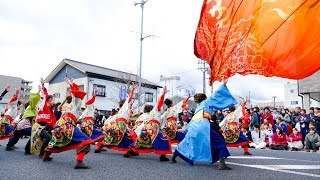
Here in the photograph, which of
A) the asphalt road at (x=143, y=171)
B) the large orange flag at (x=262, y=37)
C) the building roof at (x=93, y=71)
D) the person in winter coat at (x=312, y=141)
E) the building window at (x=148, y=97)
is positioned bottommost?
the asphalt road at (x=143, y=171)

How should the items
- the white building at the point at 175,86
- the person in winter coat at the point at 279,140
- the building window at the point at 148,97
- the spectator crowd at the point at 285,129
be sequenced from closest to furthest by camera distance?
the spectator crowd at the point at 285,129, the person in winter coat at the point at 279,140, the building window at the point at 148,97, the white building at the point at 175,86

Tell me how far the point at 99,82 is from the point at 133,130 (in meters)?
26.1

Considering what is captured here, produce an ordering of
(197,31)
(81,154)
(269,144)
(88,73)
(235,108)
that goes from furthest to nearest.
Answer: (88,73)
(269,144)
(235,108)
(81,154)
(197,31)

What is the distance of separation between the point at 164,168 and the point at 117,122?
2.93 m

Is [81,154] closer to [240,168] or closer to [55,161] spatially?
[55,161]

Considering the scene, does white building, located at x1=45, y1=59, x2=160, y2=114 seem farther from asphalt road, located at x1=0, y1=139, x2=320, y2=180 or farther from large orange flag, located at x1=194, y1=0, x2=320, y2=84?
large orange flag, located at x1=194, y1=0, x2=320, y2=84

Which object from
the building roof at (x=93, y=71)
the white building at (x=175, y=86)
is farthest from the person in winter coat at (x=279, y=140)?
the white building at (x=175, y=86)

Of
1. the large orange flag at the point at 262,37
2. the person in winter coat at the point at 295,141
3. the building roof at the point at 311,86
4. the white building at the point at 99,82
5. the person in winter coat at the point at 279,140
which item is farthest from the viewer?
the white building at the point at 99,82

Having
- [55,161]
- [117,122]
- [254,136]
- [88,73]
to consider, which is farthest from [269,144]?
[88,73]

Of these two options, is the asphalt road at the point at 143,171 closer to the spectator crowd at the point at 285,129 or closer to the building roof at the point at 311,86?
the spectator crowd at the point at 285,129

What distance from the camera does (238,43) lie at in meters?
3.45

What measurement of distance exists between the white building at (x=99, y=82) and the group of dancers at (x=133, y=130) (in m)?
22.1

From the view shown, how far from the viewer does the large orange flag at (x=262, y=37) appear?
296 centimetres

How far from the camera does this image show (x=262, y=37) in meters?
3.26
